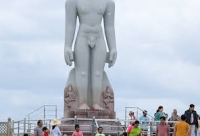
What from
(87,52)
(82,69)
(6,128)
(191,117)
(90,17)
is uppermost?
(90,17)

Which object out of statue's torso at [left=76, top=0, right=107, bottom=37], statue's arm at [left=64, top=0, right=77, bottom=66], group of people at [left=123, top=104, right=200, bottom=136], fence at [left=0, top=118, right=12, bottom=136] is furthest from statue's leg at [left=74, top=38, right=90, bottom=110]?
group of people at [left=123, top=104, right=200, bottom=136]

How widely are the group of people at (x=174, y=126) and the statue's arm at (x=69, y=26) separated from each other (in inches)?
184

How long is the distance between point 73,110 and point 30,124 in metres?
2.95

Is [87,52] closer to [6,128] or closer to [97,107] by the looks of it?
[97,107]

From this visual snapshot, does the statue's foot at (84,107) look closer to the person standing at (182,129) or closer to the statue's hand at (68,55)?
the statue's hand at (68,55)

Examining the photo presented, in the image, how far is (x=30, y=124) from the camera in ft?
89.7

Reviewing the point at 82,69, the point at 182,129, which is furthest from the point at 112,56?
the point at 182,129

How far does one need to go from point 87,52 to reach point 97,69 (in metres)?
0.90

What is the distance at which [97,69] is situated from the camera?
29.8m

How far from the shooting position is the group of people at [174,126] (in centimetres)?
2217

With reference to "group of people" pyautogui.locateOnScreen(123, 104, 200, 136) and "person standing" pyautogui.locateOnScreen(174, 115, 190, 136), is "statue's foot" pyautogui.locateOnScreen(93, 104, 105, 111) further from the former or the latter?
"person standing" pyautogui.locateOnScreen(174, 115, 190, 136)

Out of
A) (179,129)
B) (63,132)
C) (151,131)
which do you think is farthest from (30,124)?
(179,129)

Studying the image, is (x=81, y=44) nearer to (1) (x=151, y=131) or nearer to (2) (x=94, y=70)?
(2) (x=94, y=70)

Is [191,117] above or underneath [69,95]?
underneath
